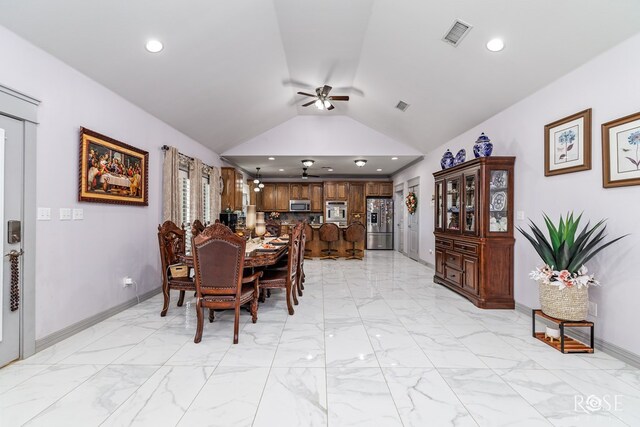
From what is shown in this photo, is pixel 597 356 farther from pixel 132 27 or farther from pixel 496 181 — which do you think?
pixel 132 27

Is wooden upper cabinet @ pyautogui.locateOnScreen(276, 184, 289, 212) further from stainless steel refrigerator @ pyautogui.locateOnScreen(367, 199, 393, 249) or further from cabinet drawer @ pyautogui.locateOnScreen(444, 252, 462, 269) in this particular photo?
cabinet drawer @ pyautogui.locateOnScreen(444, 252, 462, 269)

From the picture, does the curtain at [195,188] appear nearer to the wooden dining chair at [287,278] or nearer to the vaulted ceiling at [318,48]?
the vaulted ceiling at [318,48]

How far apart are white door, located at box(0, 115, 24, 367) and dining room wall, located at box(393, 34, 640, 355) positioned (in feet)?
15.8

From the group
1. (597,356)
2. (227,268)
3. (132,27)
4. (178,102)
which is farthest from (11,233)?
(597,356)

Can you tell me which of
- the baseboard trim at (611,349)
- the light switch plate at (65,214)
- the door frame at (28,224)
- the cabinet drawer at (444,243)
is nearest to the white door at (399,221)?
the cabinet drawer at (444,243)

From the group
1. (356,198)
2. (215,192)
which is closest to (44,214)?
(215,192)

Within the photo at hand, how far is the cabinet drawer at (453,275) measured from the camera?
14.4 ft

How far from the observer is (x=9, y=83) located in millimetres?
2324

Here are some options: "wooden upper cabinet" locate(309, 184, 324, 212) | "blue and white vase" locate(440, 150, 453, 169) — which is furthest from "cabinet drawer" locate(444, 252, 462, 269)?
"wooden upper cabinet" locate(309, 184, 324, 212)

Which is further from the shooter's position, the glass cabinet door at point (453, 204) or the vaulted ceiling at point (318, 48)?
the glass cabinet door at point (453, 204)

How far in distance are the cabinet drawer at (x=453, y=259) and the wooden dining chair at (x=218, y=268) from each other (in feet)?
10.4

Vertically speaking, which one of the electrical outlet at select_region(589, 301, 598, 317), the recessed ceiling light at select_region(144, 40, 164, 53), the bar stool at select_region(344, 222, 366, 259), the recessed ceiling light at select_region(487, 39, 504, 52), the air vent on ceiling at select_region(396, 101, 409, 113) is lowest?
the electrical outlet at select_region(589, 301, 598, 317)

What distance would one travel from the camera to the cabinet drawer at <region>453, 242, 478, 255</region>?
401 cm

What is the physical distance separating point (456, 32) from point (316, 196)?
7.58 metres
